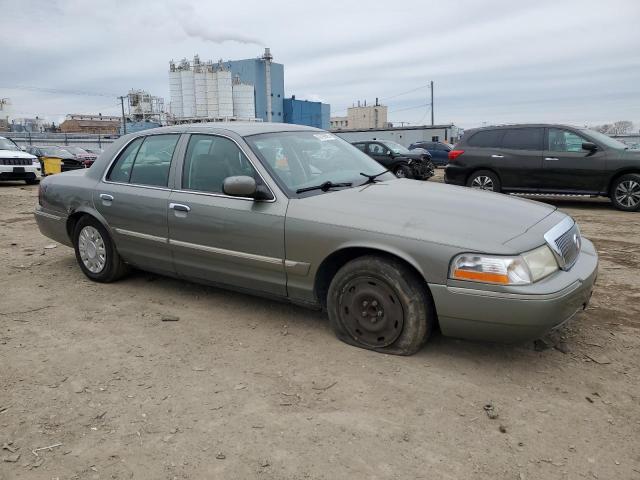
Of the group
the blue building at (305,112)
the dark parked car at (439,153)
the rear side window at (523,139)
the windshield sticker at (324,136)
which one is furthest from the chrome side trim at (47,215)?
the blue building at (305,112)

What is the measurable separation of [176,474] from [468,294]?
1806mm

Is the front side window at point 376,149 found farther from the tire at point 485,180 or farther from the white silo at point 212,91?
the white silo at point 212,91

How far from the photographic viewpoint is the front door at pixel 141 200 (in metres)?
4.40

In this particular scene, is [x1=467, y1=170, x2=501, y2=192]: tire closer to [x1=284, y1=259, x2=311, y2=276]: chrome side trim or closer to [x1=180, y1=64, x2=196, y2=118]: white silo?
[x1=284, y1=259, x2=311, y2=276]: chrome side trim

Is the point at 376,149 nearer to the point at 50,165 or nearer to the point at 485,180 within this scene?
the point at 485,180

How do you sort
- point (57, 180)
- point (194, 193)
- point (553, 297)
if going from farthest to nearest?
point (57, 180)
point (194, 193)
point (553, 297)

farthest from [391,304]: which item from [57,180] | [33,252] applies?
[33,252]

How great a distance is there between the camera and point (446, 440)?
8.22ft

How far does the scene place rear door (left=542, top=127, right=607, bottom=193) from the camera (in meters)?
9.61

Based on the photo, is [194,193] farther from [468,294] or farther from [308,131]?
[468,294]

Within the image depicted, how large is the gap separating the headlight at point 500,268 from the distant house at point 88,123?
79.9 metres

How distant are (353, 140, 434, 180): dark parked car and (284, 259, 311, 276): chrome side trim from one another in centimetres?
1369

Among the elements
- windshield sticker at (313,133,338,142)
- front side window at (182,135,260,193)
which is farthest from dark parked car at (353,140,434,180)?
front side window at (182,135,260,193)

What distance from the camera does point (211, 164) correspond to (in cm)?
417
